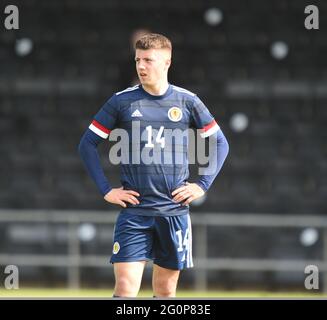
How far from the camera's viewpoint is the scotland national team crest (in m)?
7.48

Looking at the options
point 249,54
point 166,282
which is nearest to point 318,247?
point 249,54

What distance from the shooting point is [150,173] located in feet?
24.4

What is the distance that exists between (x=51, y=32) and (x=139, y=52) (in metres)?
7.62

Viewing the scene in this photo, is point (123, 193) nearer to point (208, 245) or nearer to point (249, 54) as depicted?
point (208, 245)

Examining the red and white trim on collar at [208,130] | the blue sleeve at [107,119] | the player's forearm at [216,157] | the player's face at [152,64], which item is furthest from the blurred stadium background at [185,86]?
the player's face at [152,64]

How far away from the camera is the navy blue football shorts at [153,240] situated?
24.4 feet

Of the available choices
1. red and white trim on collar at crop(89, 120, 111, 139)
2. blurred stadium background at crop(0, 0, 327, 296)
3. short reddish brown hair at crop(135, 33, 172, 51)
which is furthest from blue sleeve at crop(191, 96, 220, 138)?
blurred stadium background at crop(0, 0, 327, 296)

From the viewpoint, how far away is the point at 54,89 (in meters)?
14.7

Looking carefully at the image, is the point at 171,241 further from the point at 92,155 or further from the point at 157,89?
the point at 157,89

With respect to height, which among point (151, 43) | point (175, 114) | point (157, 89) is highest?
point (151, 43)

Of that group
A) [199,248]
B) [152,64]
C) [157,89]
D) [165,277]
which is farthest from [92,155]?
[199,248]

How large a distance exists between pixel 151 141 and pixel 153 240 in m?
0.65

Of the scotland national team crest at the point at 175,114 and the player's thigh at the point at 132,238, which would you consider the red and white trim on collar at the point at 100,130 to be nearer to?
the scotland national team crest at the point at 175,114
